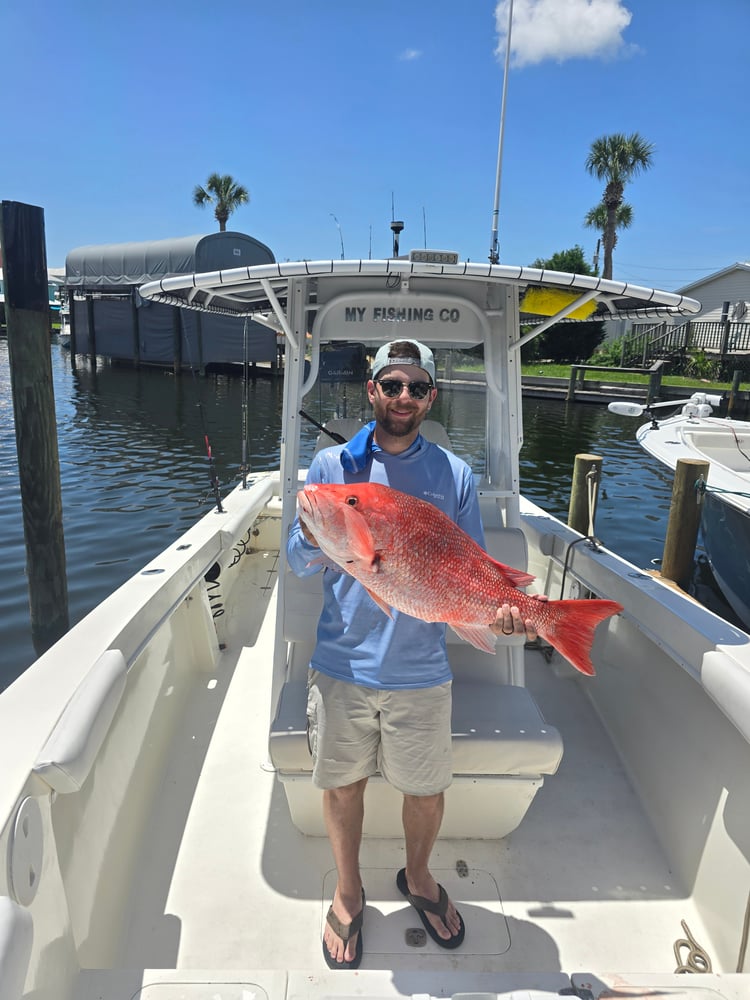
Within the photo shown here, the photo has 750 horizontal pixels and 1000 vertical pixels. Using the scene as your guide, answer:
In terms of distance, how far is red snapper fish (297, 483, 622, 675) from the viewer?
1.67m

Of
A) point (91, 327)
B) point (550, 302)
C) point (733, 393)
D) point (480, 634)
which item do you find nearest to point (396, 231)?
point (550, 302)

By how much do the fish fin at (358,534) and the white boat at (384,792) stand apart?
1.11 m

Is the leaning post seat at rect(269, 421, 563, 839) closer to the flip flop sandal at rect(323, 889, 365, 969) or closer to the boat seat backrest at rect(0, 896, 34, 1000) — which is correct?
the flip flop sandal at rect(323, 889, 365, 969)

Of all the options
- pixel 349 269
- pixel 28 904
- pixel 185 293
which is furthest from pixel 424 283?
pixel 28 904

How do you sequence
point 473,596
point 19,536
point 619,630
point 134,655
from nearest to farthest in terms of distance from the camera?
point 473,596, point 134,655, point 619,630, point 19,536

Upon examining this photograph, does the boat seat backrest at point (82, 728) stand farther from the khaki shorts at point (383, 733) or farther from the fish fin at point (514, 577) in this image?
the fish fin at point (514, 577)

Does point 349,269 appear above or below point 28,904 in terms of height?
above

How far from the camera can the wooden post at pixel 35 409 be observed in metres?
3.80

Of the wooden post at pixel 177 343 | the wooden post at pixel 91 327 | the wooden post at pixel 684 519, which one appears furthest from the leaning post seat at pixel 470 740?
the wooden post at pixel 91 327

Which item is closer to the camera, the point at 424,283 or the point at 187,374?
the point at 424,283

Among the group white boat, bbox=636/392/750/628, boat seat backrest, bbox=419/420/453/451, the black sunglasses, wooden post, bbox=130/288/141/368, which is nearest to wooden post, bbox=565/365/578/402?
white boat, bbox=636/392/750/628

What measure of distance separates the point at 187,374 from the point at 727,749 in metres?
33.4

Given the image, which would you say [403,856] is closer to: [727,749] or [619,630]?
[727,749]

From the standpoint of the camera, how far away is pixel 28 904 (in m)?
1.65
